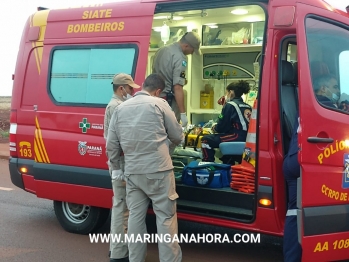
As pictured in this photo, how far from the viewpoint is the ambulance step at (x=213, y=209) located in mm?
5203

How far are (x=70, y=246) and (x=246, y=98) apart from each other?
11.6 feet

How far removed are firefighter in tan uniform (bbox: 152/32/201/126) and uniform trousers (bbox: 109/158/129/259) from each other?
4.60ft

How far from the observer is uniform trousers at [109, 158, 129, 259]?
538cm

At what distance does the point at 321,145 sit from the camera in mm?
4383

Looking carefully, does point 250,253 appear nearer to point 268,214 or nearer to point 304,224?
point 268,214

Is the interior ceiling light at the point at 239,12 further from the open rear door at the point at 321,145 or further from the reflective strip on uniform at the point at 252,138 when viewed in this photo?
the open rear door at the point at 321,145

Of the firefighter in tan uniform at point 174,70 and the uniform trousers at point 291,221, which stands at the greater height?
the firefighter in tan uniform at point 174,70

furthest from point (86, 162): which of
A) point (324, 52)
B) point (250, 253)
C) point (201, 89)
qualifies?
point (201, 89)

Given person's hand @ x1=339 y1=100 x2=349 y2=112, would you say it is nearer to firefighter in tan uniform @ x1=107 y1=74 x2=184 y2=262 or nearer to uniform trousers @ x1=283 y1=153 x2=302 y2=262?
uniform trousers @ x1=283 y1=153 x2=302 y2=262

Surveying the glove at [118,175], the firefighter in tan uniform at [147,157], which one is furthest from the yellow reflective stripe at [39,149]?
the firefighter in tan uniform at [147,157]

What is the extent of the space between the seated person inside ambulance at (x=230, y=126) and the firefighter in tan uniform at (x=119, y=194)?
158 cm

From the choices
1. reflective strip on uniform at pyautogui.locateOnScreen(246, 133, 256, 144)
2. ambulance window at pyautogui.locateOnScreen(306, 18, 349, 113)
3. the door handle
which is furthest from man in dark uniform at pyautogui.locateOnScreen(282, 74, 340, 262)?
reflective strip on uniform at pyautogui.locateOnScreen(246, 133, 256, 144)

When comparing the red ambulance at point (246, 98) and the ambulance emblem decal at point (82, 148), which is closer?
the red ambulance at point (246, 98)

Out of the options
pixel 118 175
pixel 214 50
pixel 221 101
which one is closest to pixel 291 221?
pixel 118 175
